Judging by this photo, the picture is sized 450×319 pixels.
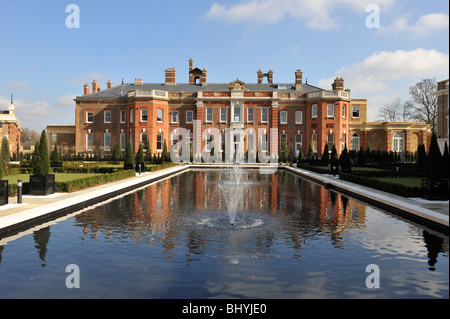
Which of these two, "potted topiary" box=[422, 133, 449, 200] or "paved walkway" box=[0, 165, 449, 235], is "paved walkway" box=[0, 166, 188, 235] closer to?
"paved walkway" box=[0, 165, 449, 235]

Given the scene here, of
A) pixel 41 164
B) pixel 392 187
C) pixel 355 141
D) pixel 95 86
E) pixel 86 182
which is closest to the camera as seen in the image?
pixel 41 164

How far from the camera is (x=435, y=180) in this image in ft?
47.6

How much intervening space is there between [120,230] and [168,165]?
1097 inches

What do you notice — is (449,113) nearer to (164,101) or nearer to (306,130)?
(306,130)

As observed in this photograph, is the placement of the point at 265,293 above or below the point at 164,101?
below

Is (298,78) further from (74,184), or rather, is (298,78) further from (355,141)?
(74,184)

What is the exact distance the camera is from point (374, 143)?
175 ft

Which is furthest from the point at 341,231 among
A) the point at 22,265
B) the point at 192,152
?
the point at 192,152

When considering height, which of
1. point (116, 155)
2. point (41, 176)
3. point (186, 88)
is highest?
point (186, 88)

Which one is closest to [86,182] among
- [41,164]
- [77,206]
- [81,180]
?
[81,180]

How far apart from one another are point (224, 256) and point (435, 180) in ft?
35.0

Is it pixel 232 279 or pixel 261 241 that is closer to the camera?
pixel 232 279

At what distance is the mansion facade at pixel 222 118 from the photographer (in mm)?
48656

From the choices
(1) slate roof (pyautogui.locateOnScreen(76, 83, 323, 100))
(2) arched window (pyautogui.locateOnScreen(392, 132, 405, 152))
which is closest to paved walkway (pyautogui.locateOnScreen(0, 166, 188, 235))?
(1) slate roof (pyautogui.locateOnScreen(76, 83, 323, 100))
